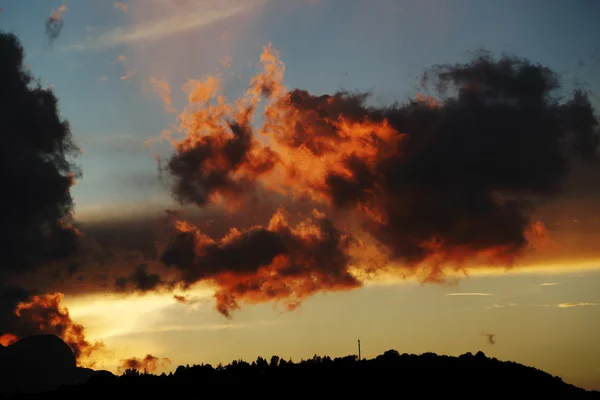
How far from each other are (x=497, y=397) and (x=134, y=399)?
9819cm

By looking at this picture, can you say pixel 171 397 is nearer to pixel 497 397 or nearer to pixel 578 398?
pixel 497 397

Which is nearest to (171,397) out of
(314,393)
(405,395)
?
(314,393)

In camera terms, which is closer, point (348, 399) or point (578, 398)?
point (348, 399)

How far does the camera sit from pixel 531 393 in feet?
639

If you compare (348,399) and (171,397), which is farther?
(171,397)

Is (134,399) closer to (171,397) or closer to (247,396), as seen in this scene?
(171,397)

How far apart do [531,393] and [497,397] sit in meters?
10.6

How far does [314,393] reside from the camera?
634 ft

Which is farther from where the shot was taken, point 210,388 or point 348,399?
point 210,388

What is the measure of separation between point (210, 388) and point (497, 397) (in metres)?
78.3

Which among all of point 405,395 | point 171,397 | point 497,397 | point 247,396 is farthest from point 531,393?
point 171,397

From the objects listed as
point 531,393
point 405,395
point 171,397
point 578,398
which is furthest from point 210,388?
point 578,398

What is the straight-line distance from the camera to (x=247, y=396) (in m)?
193

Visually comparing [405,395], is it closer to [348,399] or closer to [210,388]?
[348,399]
